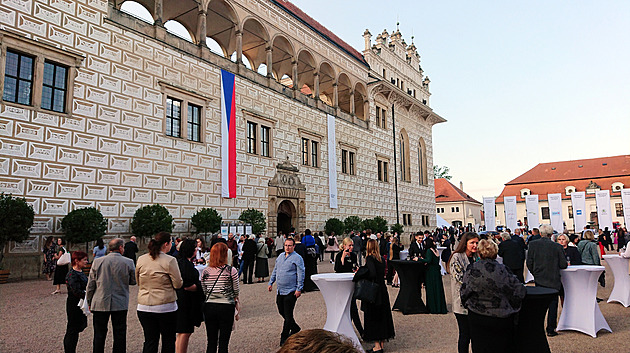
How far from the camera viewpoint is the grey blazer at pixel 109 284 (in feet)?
14.7

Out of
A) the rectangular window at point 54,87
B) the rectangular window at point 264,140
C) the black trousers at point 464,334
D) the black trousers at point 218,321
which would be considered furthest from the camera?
the rectangular window at point 264,140

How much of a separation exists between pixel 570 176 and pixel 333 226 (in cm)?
4286

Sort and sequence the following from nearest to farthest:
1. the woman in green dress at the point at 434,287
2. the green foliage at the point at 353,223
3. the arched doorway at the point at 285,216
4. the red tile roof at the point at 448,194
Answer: the woman in green dress at the point at 434,287
the arched doorway at the point at 285,216
the green foliage at the point at 353,223
the red tile roof at the point at 448,194

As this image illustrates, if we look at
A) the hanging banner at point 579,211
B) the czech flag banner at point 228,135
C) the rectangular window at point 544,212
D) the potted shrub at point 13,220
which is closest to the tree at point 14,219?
the potted shrub at point 13,220

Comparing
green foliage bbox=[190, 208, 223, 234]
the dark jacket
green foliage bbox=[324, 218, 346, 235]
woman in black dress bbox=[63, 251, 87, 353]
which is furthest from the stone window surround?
green foliage bbox=[324, 218, 346, 235]

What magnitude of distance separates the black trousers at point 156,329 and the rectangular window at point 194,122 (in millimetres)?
13433

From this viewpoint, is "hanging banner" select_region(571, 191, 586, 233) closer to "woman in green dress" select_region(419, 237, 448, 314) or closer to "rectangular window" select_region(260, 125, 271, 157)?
"rectangular window" select_region(260, 125, 271, 157)

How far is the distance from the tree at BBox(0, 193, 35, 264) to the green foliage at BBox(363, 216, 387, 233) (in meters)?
18.7

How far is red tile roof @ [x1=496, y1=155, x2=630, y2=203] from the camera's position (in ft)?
165

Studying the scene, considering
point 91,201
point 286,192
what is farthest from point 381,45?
point 91,201

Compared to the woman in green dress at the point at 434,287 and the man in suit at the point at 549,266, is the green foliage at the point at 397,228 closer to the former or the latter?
the woman in green dress at the point at 434,287

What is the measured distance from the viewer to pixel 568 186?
51.0 meters

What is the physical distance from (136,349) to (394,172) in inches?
1093

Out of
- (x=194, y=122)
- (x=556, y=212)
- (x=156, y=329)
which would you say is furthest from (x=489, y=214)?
(x=156, y=329)
